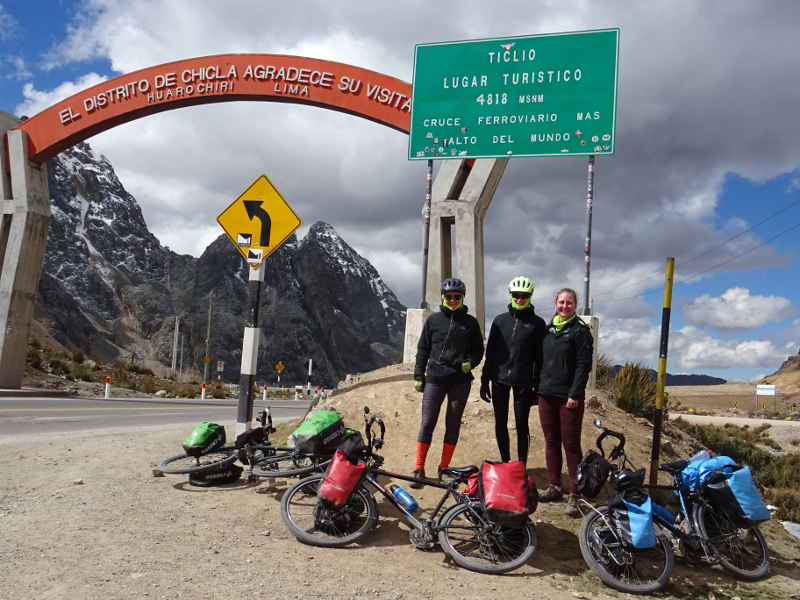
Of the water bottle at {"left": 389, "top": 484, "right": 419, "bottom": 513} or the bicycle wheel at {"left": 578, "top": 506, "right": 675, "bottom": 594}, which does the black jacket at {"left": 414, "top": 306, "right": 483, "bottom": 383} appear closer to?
the water bottle at {"left": 389, "top": 484, "right": 419, "bottom": 513}

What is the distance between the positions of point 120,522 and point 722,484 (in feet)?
15.8

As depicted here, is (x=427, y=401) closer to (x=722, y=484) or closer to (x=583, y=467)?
(x=583, y=467)

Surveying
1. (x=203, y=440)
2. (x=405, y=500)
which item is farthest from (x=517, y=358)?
(x=203, y=440)

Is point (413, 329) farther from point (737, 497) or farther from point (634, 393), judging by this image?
point (737, 497)

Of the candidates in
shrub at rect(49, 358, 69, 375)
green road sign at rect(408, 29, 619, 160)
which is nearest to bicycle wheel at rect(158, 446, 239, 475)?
green road sign at rect(408, 29, 619, 160)

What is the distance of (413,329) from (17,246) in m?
13.0

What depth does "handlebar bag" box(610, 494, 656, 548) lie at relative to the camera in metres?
4.59

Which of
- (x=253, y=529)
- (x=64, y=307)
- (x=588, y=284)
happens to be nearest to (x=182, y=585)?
(x=253, y=529)

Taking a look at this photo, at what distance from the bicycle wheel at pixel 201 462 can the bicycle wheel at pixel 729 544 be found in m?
4.25

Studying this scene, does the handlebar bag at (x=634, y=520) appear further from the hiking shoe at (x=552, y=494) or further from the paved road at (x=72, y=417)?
the paved road at (x=72, y=417)

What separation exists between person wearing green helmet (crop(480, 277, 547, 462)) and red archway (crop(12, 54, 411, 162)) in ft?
24.9

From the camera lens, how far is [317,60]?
1371 centimetres

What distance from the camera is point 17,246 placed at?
17781 mm

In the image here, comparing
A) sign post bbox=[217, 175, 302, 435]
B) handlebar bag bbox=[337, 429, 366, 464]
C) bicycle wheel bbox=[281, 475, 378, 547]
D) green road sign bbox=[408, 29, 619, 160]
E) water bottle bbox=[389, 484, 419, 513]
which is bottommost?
bicycle wheel bbox=[281, 475, 378, 547]
